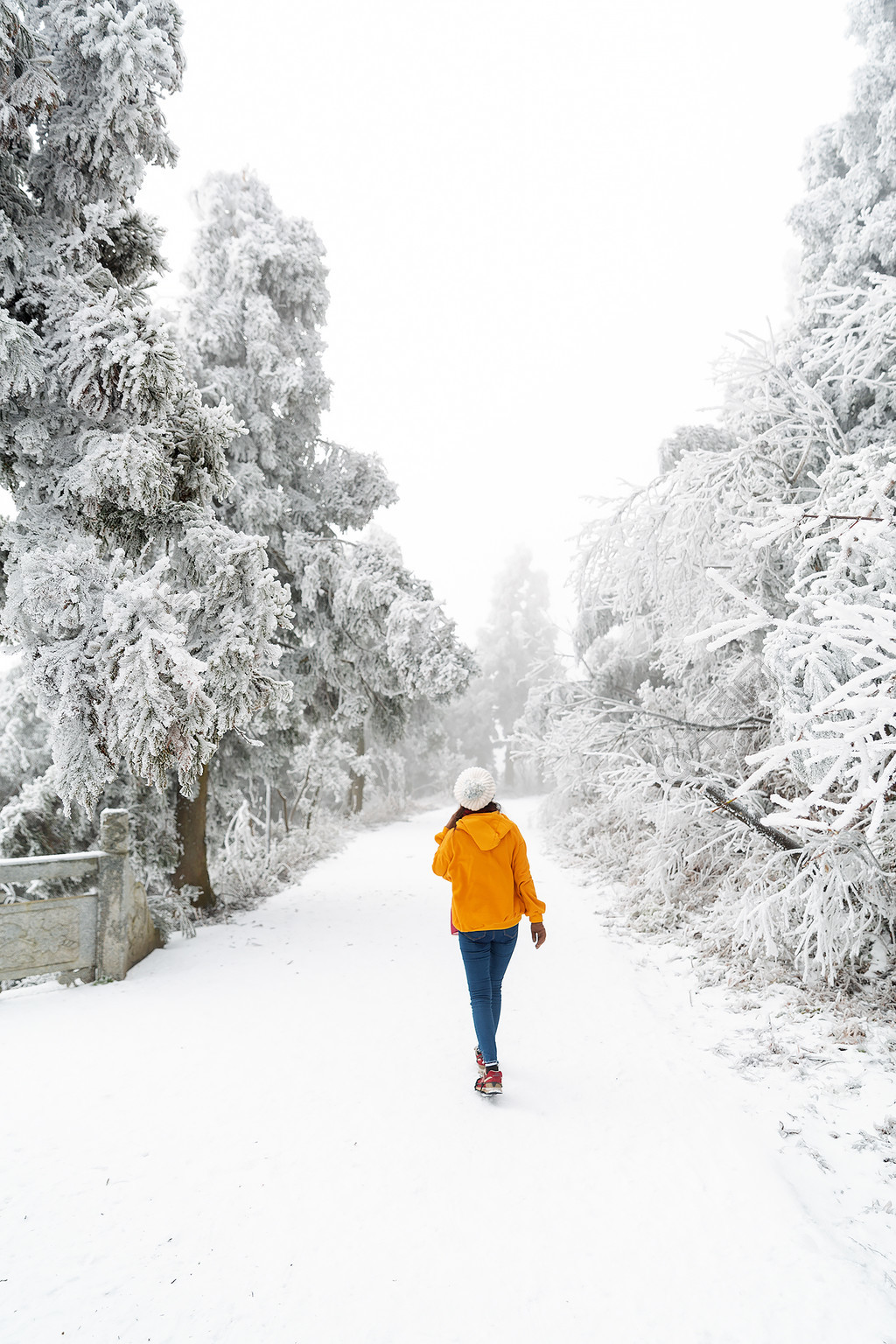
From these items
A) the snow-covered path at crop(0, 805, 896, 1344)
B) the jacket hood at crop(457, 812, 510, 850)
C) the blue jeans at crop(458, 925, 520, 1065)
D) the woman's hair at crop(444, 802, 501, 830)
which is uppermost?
the woman's hair at crop(444, 802, 501, 830)

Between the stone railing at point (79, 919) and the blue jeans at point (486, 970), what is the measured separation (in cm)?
350

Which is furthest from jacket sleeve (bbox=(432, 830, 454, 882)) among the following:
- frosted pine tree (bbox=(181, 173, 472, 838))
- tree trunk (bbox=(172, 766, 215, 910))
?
tree trunk (bbox=(172, 766, 215, 910))

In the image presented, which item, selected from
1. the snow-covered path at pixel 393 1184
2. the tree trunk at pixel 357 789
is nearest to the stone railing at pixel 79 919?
the snow-covered path at pixel 393 1184

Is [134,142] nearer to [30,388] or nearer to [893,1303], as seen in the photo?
[30,388]

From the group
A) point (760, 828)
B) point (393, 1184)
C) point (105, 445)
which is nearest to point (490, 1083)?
point (393, 1184)

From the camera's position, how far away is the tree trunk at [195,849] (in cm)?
822

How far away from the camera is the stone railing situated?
16.7ft

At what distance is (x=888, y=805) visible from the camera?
3.43 metres

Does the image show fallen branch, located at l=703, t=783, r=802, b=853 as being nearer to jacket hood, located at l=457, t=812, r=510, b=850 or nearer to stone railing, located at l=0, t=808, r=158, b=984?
jacket hood, located at l=457, t=812, r=510, b=850

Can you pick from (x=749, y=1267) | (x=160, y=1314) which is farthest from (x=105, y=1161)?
(x=749, y=1267)

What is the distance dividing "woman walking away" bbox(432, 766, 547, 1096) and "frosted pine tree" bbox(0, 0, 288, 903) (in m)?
2.39

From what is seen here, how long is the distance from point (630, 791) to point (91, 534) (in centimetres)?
533

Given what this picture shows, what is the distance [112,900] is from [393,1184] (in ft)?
12.5

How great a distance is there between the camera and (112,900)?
5531 mm
